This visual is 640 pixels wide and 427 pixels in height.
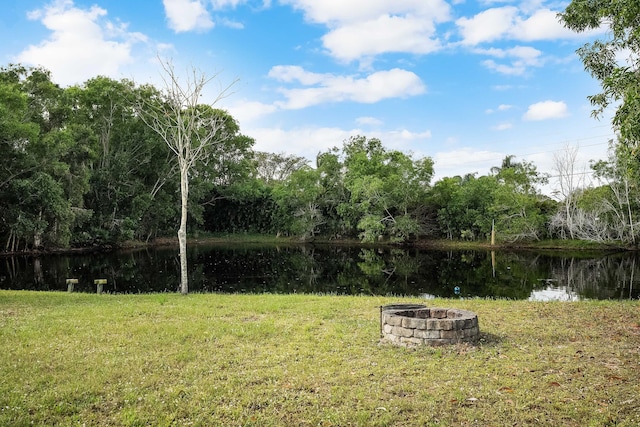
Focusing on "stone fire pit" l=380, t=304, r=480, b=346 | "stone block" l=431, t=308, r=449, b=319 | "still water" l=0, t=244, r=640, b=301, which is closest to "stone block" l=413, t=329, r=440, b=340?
"stone fire pit" l=380, t=304, r=480, b=346

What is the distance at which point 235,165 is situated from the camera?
177ft

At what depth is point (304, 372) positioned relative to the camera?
271 inches

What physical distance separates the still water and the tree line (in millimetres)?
4547

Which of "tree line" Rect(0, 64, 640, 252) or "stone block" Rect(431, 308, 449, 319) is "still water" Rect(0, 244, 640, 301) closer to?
"tree line" Rect(0, 64, 640, 252)

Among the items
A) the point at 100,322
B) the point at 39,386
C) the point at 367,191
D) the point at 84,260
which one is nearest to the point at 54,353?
the point at 39,386

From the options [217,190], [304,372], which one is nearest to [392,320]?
[304,372]

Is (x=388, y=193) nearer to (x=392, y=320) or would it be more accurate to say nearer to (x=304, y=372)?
(x=392, y=320)

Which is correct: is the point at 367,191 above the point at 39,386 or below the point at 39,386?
above

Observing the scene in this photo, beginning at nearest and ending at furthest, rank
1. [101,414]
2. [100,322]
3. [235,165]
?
[101,414], [100,322], [235,165]

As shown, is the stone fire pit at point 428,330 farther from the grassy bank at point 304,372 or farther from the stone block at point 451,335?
the grassy bank at point 304,372

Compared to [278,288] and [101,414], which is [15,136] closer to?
[278,288]

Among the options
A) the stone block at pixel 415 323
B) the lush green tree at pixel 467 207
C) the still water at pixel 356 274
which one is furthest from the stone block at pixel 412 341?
the lush green tree at pixel 467 207

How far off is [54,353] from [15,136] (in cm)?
2478

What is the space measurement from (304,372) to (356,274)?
1891cm
